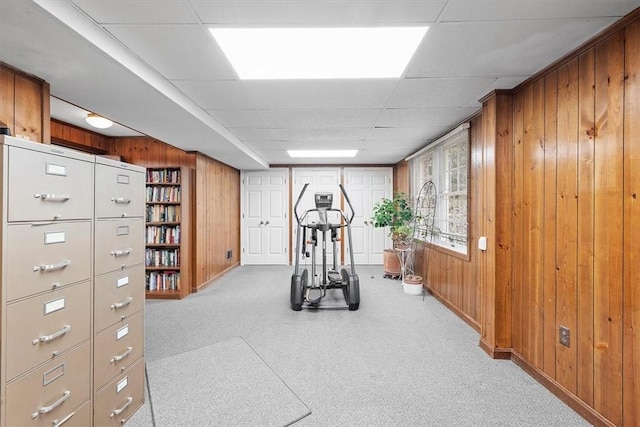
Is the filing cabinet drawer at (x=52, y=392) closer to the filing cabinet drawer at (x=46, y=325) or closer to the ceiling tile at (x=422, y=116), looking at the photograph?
the filing cabinet drawer at (x=46, y=325)

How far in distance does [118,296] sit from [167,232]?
2.80 m

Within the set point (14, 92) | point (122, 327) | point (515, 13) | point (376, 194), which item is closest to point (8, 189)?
point (122, 327)

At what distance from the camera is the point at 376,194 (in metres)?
6.63

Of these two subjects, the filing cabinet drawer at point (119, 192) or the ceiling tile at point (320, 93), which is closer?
the filing cabinet drawer at point (119, 192)

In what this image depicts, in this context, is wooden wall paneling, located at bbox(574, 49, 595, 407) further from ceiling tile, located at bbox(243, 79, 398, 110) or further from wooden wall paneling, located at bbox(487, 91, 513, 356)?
ceiling tile, located at bbox(243, 79, 398, 110)

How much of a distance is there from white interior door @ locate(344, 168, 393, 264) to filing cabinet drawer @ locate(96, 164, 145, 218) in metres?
5.01

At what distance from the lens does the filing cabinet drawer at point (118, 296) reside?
1.61m

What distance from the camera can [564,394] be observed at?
76.2 inches

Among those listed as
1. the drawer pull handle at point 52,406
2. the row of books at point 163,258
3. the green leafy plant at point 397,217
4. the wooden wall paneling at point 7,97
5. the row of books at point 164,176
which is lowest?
the drawer pull handle at point 52,406

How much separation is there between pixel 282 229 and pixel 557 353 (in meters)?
5.25

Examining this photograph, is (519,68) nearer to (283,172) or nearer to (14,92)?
(14,92)

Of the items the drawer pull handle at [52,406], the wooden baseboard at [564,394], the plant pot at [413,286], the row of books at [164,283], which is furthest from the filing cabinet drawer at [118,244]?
the plant pot at [413,286]

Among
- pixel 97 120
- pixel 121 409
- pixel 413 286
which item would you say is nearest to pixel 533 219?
pixel 413 286

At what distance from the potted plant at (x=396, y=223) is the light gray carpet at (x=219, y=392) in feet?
10.7
